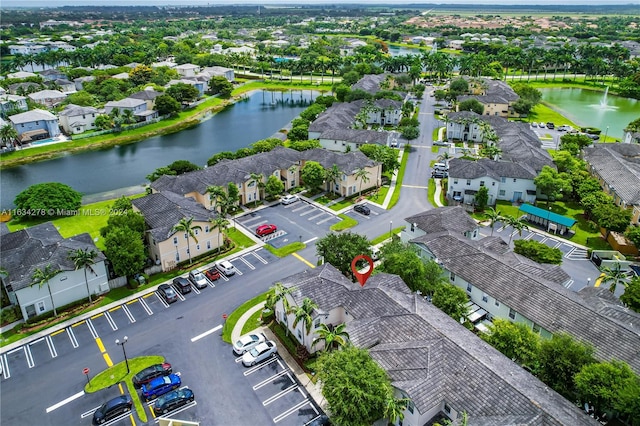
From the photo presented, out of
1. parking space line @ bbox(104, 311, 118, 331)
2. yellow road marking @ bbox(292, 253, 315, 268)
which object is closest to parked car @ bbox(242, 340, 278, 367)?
parking space line @ bbox(104, 311, 118, 331)

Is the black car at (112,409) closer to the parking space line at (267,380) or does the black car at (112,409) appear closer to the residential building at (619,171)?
the parking space line at (267,380)

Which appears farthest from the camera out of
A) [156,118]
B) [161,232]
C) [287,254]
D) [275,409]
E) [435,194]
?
[156,118]

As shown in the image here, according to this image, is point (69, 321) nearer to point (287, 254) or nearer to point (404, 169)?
point (287, 254)

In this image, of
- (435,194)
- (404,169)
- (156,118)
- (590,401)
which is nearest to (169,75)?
(156,118)

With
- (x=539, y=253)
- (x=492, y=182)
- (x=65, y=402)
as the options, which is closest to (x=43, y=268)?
(x=65, y=402)

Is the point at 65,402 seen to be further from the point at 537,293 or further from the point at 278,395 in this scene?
the point at 537,293

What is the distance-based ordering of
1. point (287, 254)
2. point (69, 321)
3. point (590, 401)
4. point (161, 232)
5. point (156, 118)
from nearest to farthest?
point (590, 401)
point (69, 321)
point (161, 232)
point (287, 254)
point (156, 118)
